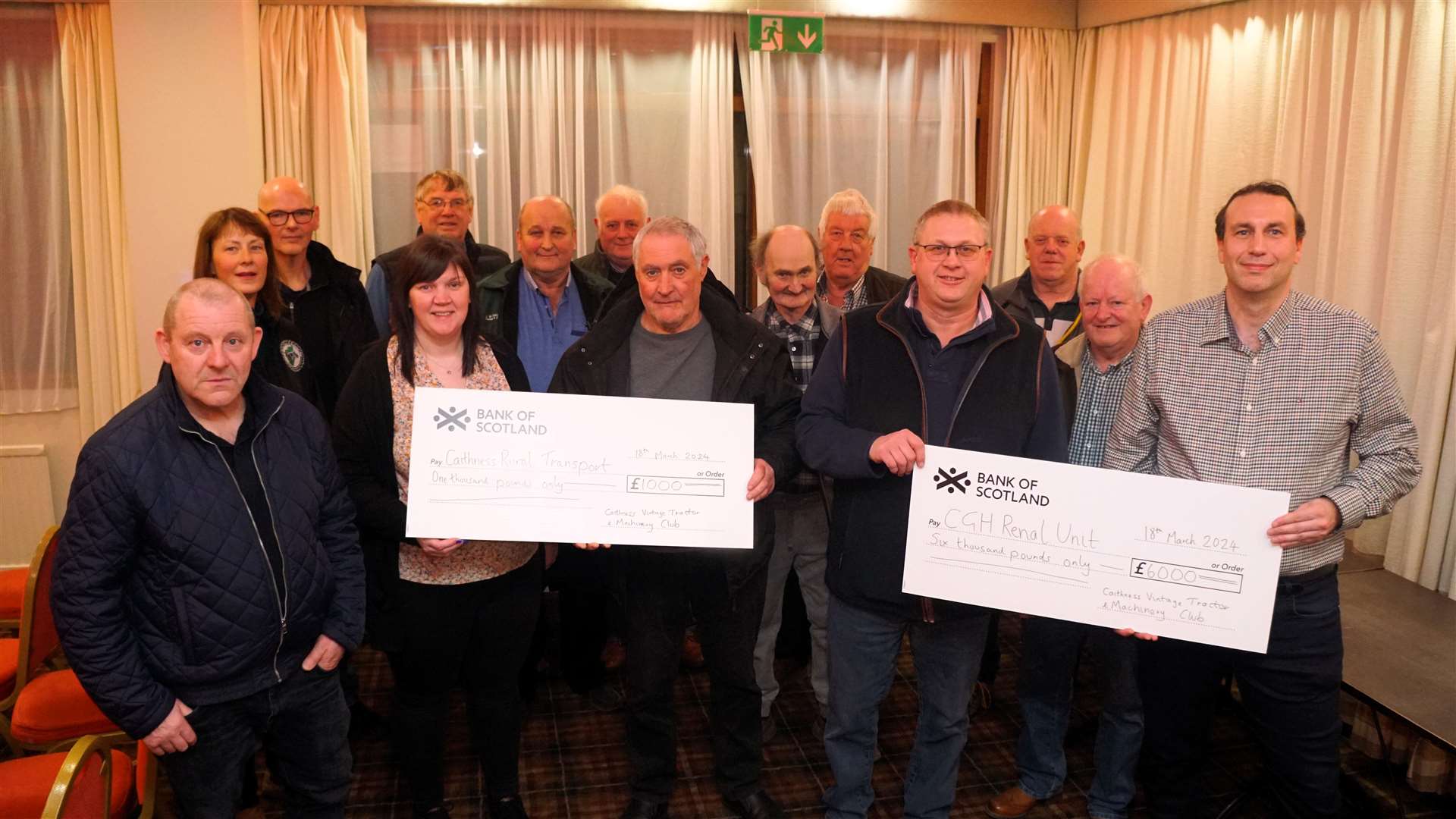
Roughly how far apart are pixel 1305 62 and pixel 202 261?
177 inches

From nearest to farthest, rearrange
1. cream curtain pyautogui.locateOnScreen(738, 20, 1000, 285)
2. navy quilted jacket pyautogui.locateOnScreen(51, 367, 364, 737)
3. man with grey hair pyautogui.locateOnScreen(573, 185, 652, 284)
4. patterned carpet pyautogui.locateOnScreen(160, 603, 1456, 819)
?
navy quilted jacket pyautogui.locateOnScreen(51, 367, 364, 737), patterned carpet pyautogui.locateOnScreen(160, 603, 1456, 819), man with grey hair pyautogui.locateOnScreen(573, 185, 652, 284), cream curtain pyautogui.locateOnScreen(738, 20, 1000, 285)

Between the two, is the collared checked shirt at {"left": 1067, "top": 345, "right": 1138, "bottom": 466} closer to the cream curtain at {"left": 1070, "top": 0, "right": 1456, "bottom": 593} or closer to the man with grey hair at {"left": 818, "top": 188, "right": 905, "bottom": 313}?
the man with grey hair at {"left": 818, "top": 188, "right": 905, "bottom": 313}

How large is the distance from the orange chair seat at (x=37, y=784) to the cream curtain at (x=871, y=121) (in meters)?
4.11

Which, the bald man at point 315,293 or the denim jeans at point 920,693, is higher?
the bald man at point 315,293

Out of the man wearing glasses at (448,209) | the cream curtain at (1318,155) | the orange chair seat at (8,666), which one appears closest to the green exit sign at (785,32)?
the cream curtain at (1318,155)

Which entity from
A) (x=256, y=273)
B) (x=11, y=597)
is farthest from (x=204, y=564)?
(x=11, y=597)

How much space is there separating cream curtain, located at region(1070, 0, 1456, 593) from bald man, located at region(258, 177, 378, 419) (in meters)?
3.82

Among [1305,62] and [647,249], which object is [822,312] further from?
[1305,62]

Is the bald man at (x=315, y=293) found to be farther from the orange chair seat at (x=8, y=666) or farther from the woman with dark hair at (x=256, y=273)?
the orange chair seat at (x=8, y=666)

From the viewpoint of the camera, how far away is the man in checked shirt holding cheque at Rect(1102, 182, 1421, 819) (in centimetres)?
226

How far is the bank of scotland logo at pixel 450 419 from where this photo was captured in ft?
8.10

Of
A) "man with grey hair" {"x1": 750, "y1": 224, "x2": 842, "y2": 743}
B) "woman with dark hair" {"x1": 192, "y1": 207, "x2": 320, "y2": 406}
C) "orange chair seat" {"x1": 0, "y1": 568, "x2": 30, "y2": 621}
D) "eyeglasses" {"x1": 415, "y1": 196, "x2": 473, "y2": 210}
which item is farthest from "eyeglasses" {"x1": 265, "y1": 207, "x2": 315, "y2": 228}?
"man with grey hair" {"x1": 750, "y1": 224, "x2": 842, "y2": 743}

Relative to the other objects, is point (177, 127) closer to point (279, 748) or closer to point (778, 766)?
point (279, 748)

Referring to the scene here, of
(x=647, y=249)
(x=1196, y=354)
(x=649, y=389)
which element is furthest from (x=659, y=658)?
(x=1196, y=354)
